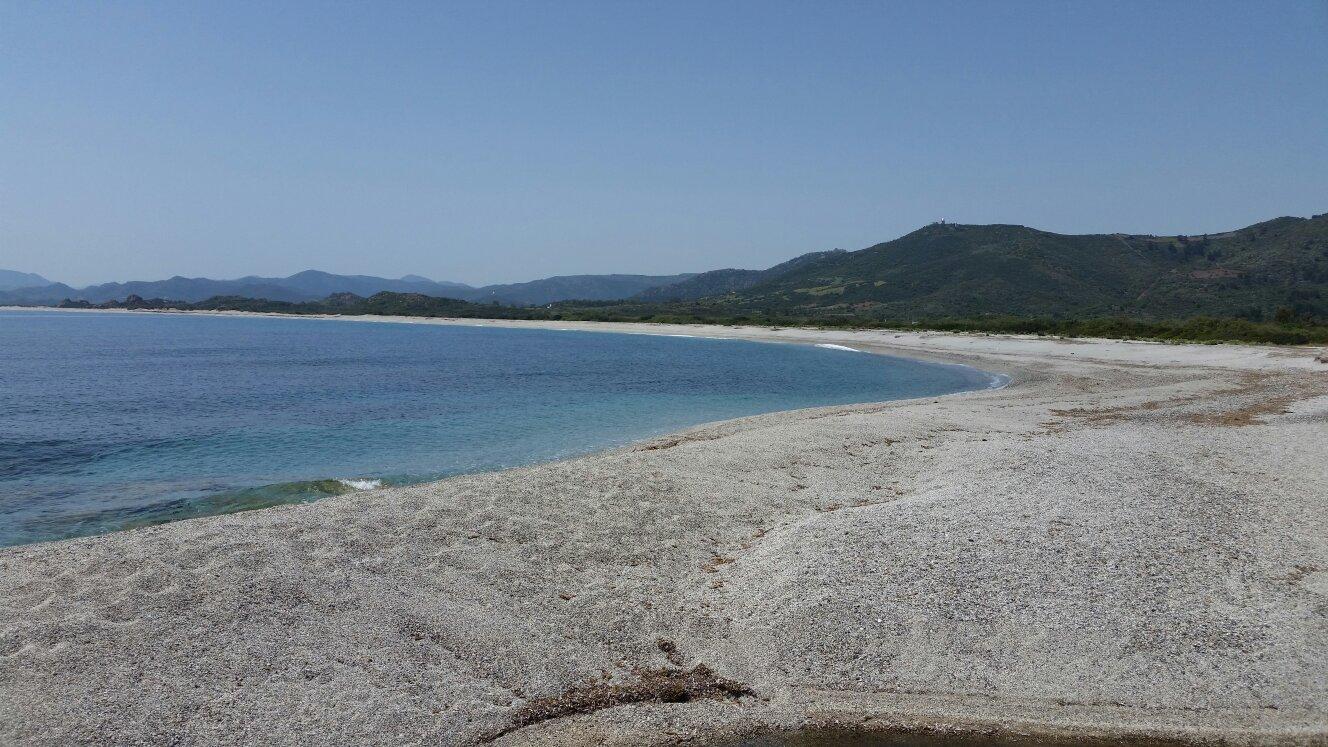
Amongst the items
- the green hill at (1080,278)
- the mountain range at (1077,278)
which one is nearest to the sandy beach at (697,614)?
the mountain range at (1077,278)

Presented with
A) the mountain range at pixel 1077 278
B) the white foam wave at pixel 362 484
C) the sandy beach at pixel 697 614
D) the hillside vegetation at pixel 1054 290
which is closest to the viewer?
the sandy beach at pixel 697 614

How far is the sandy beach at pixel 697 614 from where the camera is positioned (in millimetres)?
6320

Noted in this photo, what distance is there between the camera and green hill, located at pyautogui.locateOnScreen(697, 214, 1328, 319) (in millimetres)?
87688

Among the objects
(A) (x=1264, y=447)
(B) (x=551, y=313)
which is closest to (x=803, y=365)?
(A) (x=1264, y=447)

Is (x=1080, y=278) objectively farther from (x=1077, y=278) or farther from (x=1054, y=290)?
(x=1054, y=290)

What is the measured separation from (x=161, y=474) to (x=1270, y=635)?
66.2 feet

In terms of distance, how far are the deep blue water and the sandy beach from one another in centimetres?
437

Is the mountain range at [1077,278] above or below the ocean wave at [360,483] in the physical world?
above

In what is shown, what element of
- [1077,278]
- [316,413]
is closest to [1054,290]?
[1077,278]

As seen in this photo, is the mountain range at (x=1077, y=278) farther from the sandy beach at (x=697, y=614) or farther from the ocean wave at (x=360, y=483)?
the ocean wave at (x=360, y=483)

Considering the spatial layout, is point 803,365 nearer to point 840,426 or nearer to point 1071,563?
point 840,426

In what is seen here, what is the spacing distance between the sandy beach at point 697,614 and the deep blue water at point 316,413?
4.37m

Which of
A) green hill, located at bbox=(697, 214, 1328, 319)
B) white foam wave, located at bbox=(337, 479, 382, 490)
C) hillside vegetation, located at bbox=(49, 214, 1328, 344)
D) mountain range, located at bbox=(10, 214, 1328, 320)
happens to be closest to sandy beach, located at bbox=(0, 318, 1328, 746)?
white foam wave, located at bbox=(337, 479, 382, 490)

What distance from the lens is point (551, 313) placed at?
137 meters
